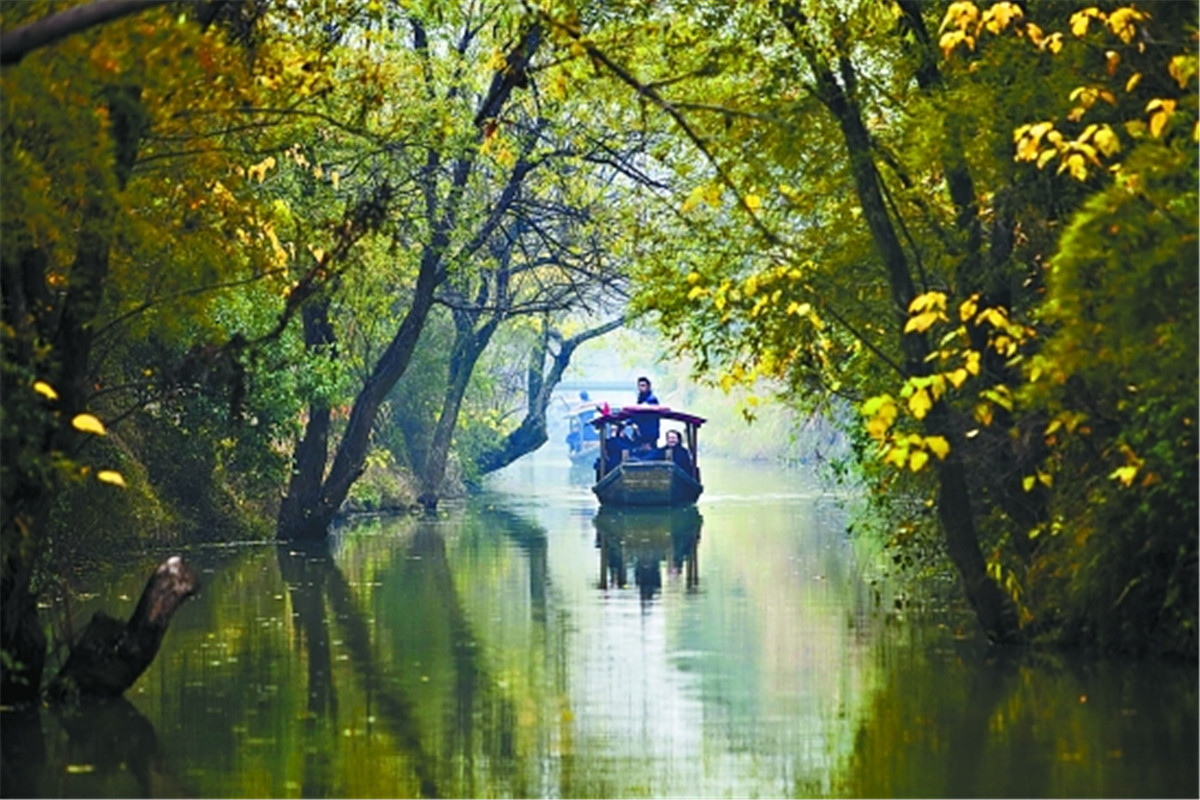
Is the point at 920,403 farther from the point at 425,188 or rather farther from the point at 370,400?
the point at 370,400

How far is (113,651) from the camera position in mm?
15320

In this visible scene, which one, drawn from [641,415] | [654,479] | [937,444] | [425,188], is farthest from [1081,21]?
[641,415]

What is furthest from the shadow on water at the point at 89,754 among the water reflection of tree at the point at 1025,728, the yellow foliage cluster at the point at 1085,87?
the yellow foliage cluster at the point at 1085,87

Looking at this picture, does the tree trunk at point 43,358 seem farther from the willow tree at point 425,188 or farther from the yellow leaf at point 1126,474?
the willow tree at point 425,188

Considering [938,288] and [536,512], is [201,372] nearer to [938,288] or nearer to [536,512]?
[938,288]

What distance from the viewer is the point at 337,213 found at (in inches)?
1158

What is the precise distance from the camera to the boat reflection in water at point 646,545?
2667cm

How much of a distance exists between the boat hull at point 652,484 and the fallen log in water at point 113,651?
93.5 feet

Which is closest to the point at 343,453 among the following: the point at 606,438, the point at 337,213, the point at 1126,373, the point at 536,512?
the point at 337,213

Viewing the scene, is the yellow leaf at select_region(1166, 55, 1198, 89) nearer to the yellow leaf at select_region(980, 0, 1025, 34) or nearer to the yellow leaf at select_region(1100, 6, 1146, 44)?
the yellow leaf at select_region(1100, 6, 1146, 44)

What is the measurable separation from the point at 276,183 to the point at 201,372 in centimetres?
1392

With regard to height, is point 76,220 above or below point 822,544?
above

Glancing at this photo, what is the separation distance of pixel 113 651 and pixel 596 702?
3072mm

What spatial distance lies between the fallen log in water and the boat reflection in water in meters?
9.33
